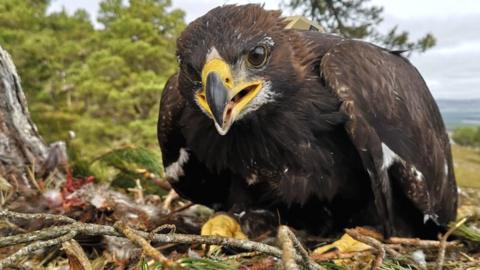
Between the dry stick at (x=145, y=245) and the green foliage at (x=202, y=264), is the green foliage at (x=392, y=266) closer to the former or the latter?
the green foliage at (x=202, y=264)

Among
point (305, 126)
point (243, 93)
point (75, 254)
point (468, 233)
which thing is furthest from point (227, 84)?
point (468, 233)

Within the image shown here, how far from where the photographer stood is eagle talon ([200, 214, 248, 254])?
2961mm

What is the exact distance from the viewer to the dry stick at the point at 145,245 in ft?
3.78

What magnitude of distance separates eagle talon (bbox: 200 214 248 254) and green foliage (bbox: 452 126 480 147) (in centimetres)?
5294

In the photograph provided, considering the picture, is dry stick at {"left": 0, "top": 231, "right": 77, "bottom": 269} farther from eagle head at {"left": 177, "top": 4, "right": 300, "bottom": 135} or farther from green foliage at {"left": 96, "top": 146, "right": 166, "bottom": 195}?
green foliage at {"left": 96, "top": 146, "right": 166, "bottom": 195}

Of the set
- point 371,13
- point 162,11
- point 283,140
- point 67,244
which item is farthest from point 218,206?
point 162,11

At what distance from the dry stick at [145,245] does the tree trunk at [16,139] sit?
2049 millimetres

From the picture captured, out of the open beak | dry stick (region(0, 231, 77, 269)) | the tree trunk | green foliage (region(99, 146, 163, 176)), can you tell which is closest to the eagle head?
the open beak

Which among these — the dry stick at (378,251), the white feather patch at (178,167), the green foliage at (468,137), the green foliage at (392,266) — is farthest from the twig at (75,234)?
the green foliage at (468,137)

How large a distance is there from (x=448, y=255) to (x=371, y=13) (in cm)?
1415

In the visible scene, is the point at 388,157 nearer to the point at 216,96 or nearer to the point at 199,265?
the point at 216,96

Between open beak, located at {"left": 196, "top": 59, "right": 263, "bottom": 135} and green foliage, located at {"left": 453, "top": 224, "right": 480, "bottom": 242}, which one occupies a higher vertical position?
open beak, located at {"left": 196, "top": 59, "right": 263, "bottom": 135}

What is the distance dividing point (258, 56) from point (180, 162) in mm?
1122

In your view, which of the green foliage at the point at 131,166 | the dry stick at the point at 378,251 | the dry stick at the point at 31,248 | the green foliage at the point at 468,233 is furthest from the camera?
the green foliage at the point at 131,166
